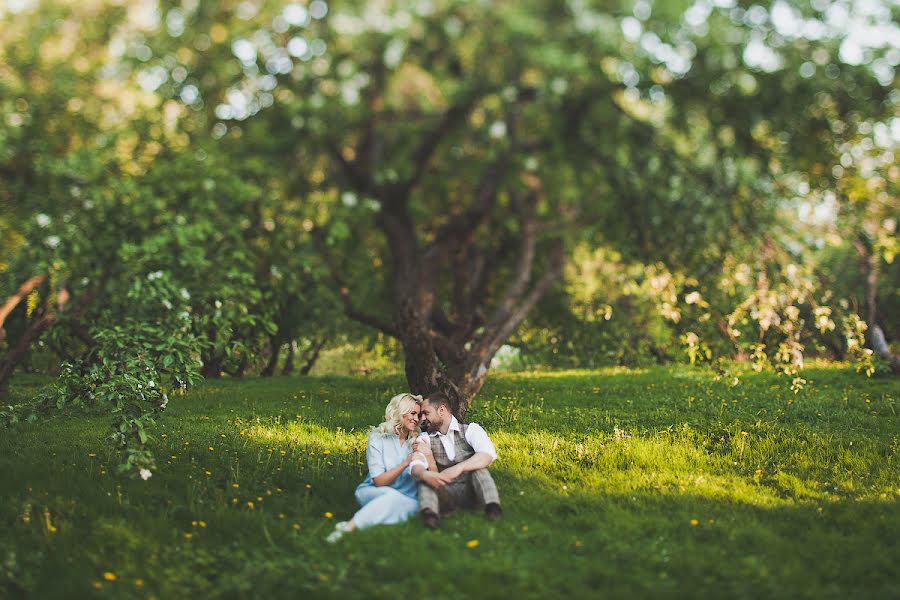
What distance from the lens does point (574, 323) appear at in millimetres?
17953

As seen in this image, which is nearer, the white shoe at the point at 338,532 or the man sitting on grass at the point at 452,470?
the white shoe at the point at 338,532

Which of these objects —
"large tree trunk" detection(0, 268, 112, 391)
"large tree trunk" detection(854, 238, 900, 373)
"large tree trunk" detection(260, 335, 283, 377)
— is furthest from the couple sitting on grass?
"large tree trunk" detection(260, 335, 283, 377)

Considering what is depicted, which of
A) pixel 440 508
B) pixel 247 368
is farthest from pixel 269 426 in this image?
pixel 247 368

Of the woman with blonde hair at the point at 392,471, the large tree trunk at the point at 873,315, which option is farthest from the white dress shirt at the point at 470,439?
the large tree trunk at the point at 873,315

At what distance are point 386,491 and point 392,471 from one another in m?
0.23

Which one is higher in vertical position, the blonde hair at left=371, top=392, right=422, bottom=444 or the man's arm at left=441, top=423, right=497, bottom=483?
the blonde hair at left=371, top=392, right=422, bottom=444

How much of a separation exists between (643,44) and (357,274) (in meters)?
9.74

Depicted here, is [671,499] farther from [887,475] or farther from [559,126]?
[559,126]

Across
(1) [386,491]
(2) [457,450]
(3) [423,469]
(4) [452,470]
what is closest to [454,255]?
(2) [457,450]

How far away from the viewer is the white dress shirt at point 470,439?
7582 millimetres

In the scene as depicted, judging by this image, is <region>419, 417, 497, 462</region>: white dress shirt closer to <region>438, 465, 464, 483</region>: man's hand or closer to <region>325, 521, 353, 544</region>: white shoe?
<region>438, 465, 464, 483</region>: man's hand

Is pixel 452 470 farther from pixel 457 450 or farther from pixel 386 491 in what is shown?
pixel 386 491

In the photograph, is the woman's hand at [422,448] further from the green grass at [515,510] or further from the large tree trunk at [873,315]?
the large tree trunk at [873,315]

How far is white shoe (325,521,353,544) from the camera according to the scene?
640 cm
